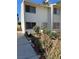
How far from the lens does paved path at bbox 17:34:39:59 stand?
2869 millimetres

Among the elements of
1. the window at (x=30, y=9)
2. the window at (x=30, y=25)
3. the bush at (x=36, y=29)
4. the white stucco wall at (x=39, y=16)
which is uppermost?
the window at (x=30, y=9)

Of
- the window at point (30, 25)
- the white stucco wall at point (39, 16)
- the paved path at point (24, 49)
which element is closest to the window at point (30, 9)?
the white stucco wall at point (39, 16)

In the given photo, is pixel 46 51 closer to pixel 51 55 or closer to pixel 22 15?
pixel 51 55

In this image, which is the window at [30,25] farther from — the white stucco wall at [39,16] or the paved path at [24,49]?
the paved path at [24,49]

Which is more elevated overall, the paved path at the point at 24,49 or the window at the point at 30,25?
the window at the point at 30,25

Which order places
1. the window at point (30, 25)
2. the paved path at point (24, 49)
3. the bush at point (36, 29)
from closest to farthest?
the paved path at point (24, 49)
the window at point (30, 25)
the bush at point (36, 29)

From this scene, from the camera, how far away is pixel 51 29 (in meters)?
3.37

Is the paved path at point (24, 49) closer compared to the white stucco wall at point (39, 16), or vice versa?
the paved path at point (24, 49)

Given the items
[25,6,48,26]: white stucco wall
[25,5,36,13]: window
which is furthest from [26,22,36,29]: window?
[25,5,36,13]: window

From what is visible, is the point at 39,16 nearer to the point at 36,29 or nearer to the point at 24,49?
the point at 36,29

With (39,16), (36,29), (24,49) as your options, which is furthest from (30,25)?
(24,49)

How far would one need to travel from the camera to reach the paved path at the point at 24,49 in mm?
2869
